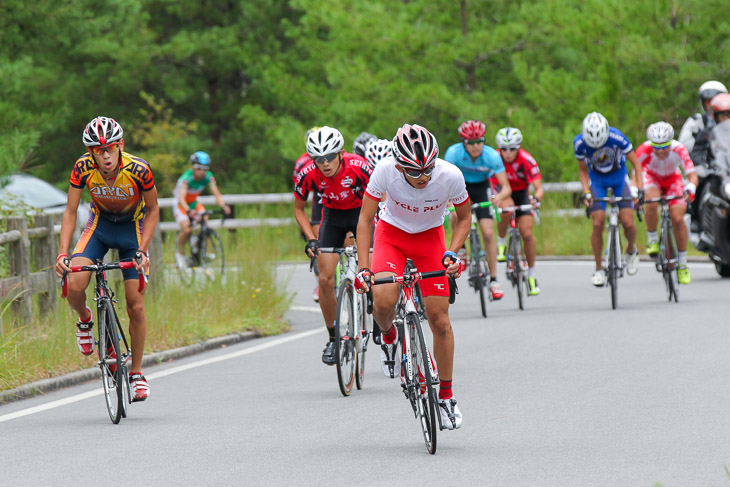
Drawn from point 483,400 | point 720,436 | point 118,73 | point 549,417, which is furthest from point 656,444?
point 118,73

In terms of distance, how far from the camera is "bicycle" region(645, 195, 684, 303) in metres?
15.9

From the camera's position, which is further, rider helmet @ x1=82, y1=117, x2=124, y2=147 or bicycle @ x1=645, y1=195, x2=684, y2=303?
bicycle @ x1=645, y1=195, x2=684, y2=303

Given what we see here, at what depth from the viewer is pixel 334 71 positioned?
34531mm

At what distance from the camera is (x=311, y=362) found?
12633 mm

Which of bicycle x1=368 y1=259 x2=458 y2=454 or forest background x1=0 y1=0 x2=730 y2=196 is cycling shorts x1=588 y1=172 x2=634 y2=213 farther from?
bicycle x1=368 y1=259 x2=458 y2=454

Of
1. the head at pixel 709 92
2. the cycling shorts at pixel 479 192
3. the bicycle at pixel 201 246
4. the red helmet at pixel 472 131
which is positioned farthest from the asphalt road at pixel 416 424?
the bicycle at pixel 201 246

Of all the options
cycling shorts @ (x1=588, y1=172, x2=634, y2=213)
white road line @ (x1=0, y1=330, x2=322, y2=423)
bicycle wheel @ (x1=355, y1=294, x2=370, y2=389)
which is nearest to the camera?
white road line @ (x1=0, y1=330, x2=322, y2=423)

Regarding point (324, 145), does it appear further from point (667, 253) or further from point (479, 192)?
point (667, 253)

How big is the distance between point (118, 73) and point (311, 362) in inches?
1129

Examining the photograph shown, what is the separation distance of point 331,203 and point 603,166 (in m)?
5.50

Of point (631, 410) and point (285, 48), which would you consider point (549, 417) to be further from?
point (285, 48)

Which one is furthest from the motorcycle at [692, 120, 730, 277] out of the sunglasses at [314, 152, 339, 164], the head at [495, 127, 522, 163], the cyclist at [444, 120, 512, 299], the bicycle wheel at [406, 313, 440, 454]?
the bicycle wheel at [406, 313, 440, 454]

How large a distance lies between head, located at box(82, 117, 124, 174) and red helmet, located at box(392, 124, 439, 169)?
2.21 m

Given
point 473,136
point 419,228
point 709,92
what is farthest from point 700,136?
point 419,228
